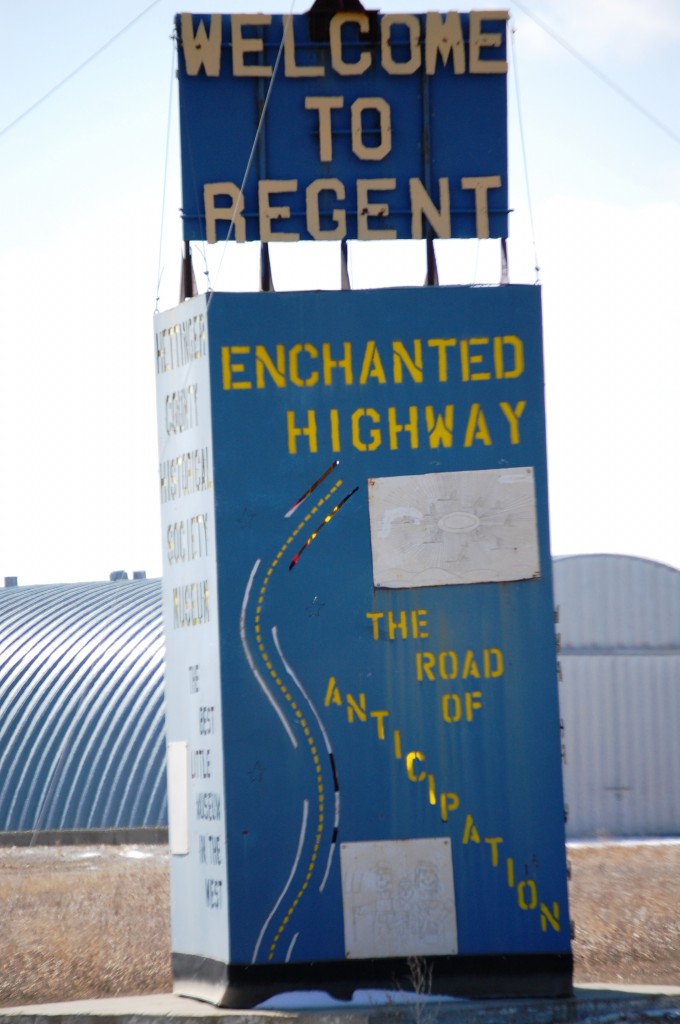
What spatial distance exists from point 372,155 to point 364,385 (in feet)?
8.18

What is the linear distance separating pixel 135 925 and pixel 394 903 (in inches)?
243

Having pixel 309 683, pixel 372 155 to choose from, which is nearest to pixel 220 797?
pixel 309 683

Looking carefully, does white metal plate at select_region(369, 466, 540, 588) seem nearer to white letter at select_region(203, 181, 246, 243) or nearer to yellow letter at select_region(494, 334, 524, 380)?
yellow letter at select_region(494, 334, 524, 380)

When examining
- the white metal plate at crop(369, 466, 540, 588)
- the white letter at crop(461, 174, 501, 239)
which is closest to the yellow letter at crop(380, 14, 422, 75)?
the white letter at crop(461, 174, 501, 239)

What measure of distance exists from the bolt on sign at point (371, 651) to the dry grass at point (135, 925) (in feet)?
6.60

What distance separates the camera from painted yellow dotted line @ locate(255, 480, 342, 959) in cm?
1207

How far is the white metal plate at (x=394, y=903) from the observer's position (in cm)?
1205

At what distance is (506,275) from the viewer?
13.1m

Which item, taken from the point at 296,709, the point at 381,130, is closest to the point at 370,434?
the point at 296,709

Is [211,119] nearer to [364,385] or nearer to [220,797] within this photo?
[364,385]

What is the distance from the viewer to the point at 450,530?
1250 cm

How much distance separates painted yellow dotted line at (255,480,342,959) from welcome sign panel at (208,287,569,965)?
0.06 ft

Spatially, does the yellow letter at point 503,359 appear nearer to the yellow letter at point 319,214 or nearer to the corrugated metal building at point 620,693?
the yellow letter at point 319,214

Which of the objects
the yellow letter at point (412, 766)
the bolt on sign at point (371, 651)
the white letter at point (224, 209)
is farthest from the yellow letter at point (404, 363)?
the yellow letter at point (412, 766)
